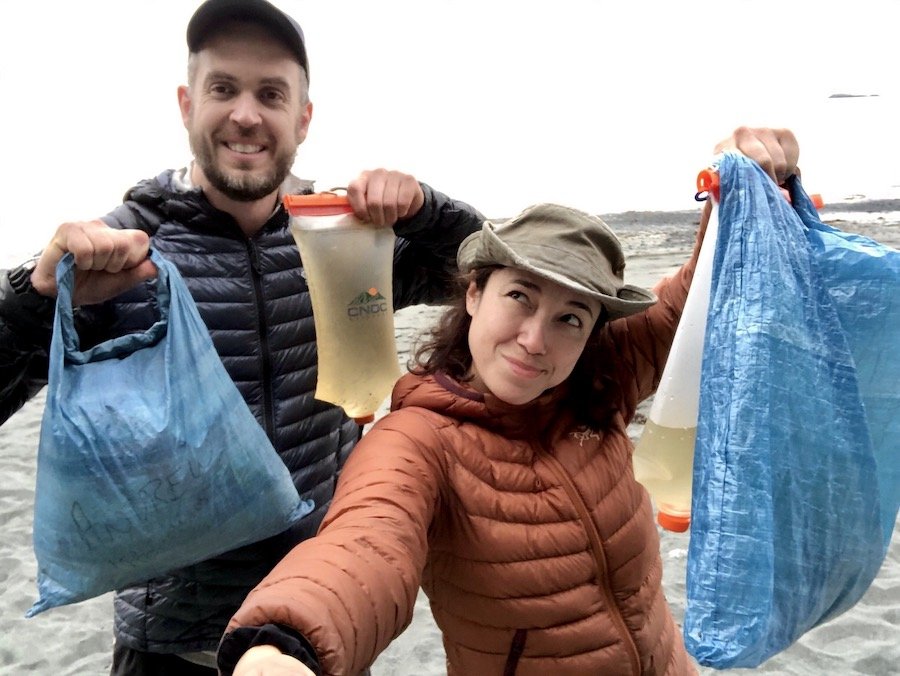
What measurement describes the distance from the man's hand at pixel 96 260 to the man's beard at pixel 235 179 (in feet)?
0.83

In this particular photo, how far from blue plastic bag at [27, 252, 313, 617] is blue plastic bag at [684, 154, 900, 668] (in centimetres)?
80

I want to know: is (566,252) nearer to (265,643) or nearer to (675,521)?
(675,521)

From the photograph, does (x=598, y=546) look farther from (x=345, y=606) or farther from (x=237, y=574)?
(x=237, y=574)

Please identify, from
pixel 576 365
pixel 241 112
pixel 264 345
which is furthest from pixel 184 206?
pixel 576 365

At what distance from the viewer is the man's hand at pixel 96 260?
3.99 ft

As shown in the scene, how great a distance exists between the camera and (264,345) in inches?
60.3

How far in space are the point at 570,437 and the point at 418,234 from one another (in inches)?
22.2

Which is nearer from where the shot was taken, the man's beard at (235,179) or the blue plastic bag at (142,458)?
the blue plastic bag at (142,458)

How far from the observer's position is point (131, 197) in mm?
1529

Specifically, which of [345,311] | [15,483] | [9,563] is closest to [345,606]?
[345,311]

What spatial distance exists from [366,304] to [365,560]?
0.66 metres

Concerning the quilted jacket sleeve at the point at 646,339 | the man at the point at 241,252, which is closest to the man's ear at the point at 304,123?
the man at the point at 241,252

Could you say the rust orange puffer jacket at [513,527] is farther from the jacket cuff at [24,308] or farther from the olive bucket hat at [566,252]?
the jacket cuff at [24,308]

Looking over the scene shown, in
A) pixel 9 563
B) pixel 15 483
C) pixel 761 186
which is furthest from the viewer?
pixel 15 483
